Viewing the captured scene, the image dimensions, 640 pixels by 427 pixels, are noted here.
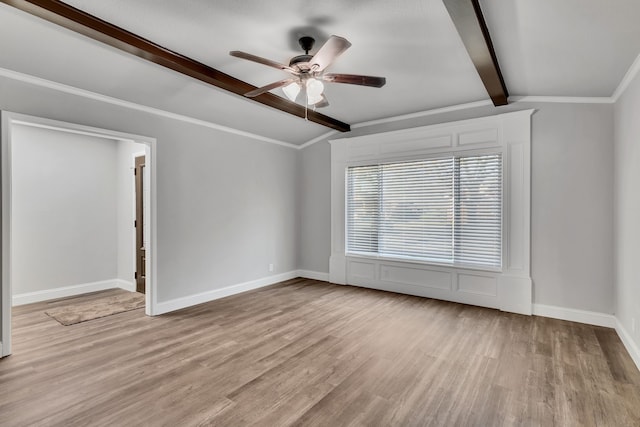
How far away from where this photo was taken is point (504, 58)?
3113mm

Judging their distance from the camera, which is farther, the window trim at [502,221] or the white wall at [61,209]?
the white wall at [61,209]

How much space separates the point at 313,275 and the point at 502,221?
3406 millimetres

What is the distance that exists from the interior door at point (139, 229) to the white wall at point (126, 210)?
0.15 m

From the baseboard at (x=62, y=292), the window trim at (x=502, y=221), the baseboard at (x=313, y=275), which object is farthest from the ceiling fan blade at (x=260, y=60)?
the baseboard at (x=62, y=292)

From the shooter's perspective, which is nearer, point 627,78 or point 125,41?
point 125,41

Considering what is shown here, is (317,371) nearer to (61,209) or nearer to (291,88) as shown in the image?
(291,88)

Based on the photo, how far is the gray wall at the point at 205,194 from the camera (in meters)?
3.60

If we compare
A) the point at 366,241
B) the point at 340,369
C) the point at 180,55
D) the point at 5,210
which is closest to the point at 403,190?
the point at 366,241

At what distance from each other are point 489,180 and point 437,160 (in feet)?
2.58

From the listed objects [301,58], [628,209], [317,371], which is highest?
[301,58]

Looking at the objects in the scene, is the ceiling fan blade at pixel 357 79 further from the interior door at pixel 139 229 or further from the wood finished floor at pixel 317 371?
the interior door at pixel 139 229

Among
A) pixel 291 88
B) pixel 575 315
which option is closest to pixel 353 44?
pixel 291 88

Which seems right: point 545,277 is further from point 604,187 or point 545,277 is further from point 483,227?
point 604,187

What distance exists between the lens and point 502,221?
4359 millimetres
